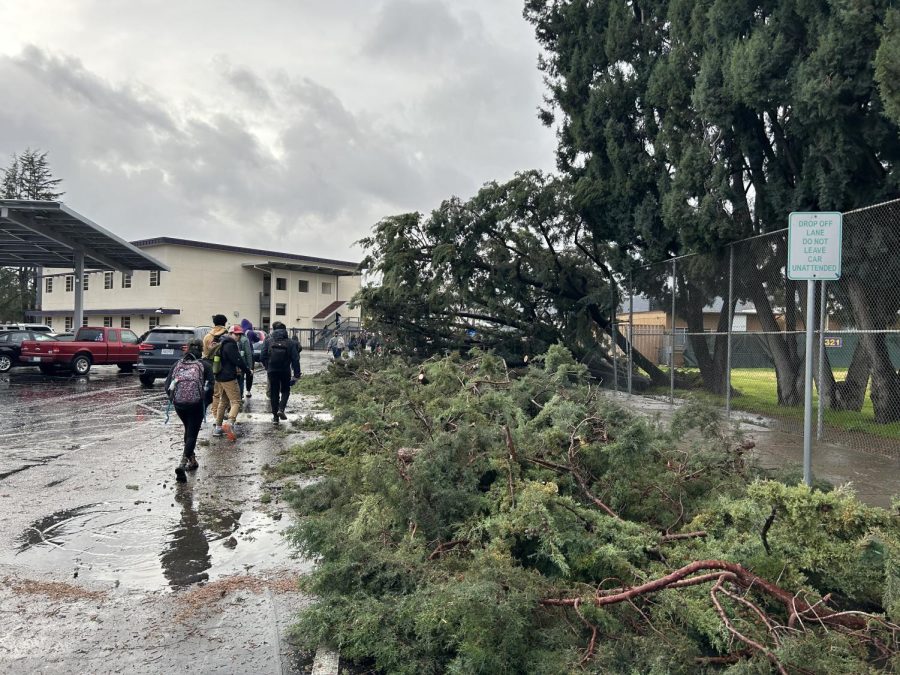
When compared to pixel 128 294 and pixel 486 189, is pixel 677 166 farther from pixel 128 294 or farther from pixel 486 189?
pixel 128 294

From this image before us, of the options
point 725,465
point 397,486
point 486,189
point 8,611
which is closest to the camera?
point 8,611

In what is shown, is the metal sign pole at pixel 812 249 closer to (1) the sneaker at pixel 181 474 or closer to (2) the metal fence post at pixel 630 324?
(1) the sneaker at pixel 181 474

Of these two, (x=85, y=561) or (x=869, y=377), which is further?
(x=869, y=377)

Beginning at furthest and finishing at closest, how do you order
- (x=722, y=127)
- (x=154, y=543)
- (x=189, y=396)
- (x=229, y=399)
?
(x=722, y=127) → (x=229, y=399) → (x=189, y=396) → (x=154, y=543)

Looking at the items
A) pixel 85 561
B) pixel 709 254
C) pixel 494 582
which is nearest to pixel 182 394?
pixel 85 561

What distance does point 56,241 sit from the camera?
88.3 ft

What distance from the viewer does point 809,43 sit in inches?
380

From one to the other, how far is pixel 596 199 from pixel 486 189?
2887 mm

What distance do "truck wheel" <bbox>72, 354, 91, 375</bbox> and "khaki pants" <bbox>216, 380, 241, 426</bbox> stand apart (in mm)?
14629

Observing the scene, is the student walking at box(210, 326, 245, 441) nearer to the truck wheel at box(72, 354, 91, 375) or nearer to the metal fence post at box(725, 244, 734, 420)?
the metal fence post at box(725, 244, 734, 420)

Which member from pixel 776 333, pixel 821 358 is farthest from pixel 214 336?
pixel 776 333

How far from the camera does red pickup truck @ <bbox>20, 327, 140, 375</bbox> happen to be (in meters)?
22.1

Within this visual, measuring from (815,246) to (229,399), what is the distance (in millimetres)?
8778

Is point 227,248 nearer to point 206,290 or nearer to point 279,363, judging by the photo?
point 206,290
